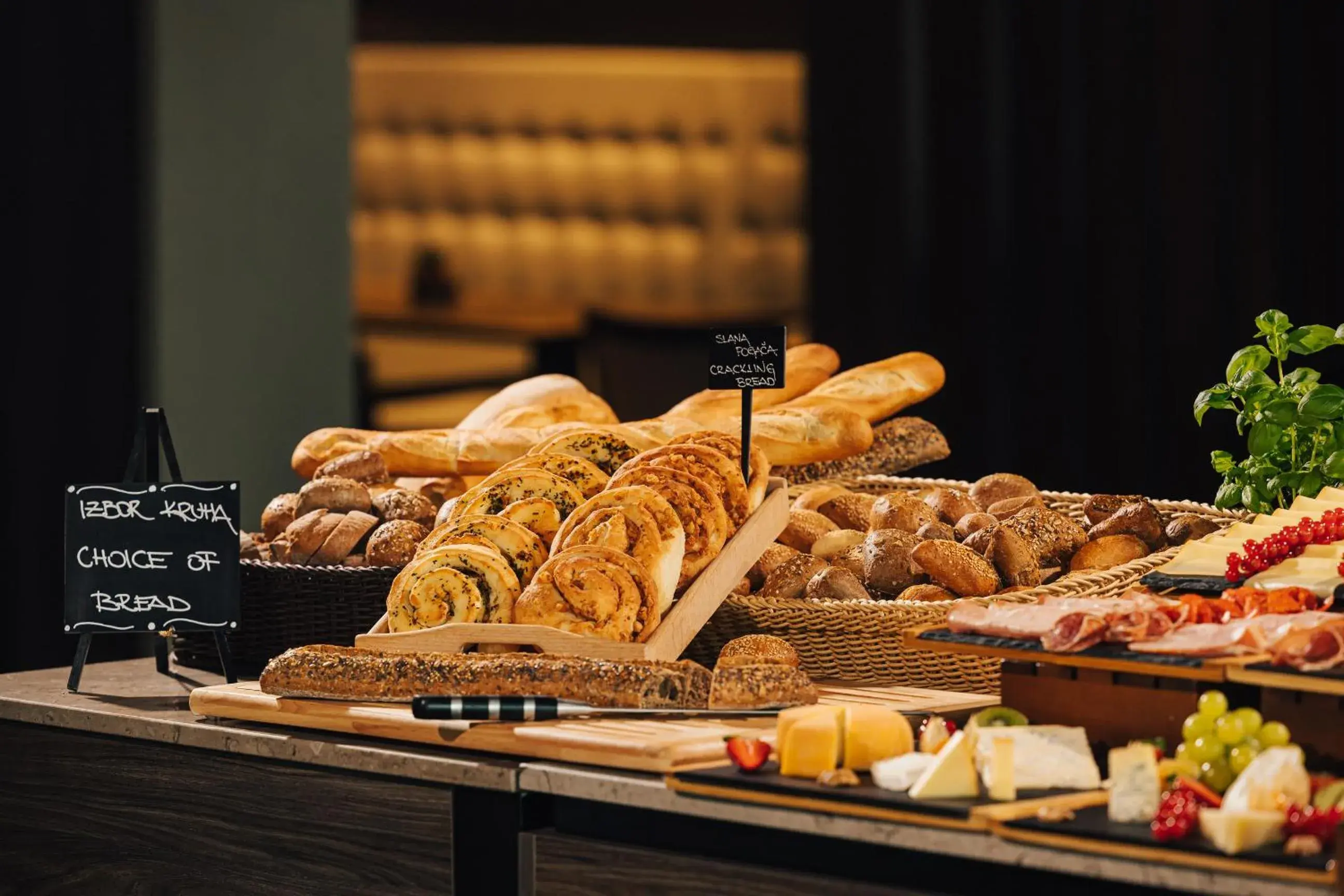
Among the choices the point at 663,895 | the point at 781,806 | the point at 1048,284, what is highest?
the point at 1048,284

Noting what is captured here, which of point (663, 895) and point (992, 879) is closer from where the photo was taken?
point (992, 879)

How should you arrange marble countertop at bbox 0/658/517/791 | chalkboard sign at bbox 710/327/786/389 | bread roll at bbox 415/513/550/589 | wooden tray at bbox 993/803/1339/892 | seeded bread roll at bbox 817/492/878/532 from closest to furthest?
1. wooden tray at bbox 993/803/1339/892
2. marble countertop at bbox 0/658/517/791
3. bread roll at bbox 415/513/550/589
4. chalkboard sign at bbox 710/327/786/389
5. seeded bread roll at bbox 817/492/878/532

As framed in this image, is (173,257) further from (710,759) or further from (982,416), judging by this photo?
(710,759)

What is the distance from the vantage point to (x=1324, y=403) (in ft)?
8.34

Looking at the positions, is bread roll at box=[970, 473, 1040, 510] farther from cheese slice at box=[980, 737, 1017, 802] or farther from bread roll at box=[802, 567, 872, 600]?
cheese slice at box=[980, 737, 1017, 802]

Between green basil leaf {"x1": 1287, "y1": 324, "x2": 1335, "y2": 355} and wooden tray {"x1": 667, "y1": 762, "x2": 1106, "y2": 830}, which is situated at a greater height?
green basil leaf {"x1": 1287, "y1": 324, "x2": 1335, "y2": 355}

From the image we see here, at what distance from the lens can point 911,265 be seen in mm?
5355

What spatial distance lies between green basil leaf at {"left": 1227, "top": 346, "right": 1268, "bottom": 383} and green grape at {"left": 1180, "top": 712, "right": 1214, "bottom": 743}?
3.55 ft

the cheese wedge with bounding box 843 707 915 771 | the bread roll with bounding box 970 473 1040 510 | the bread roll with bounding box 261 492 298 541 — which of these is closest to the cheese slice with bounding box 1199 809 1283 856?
the cheese wedge with bounding box 843 707 915 771

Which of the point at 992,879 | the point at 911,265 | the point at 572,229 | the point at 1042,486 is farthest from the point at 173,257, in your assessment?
the point at 992,879

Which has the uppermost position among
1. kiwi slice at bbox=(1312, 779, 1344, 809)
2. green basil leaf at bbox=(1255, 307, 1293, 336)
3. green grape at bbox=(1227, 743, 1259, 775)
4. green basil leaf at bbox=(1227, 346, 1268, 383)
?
green basil leaf at bbox=(1255, 307, 1293, 336)

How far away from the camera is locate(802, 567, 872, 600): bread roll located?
8.80ft

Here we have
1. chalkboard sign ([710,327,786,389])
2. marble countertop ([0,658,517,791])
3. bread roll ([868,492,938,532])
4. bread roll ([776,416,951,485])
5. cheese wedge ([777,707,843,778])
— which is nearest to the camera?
cheese wedge ([777,707,843,778])

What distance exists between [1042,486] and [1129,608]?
3.21 metres
